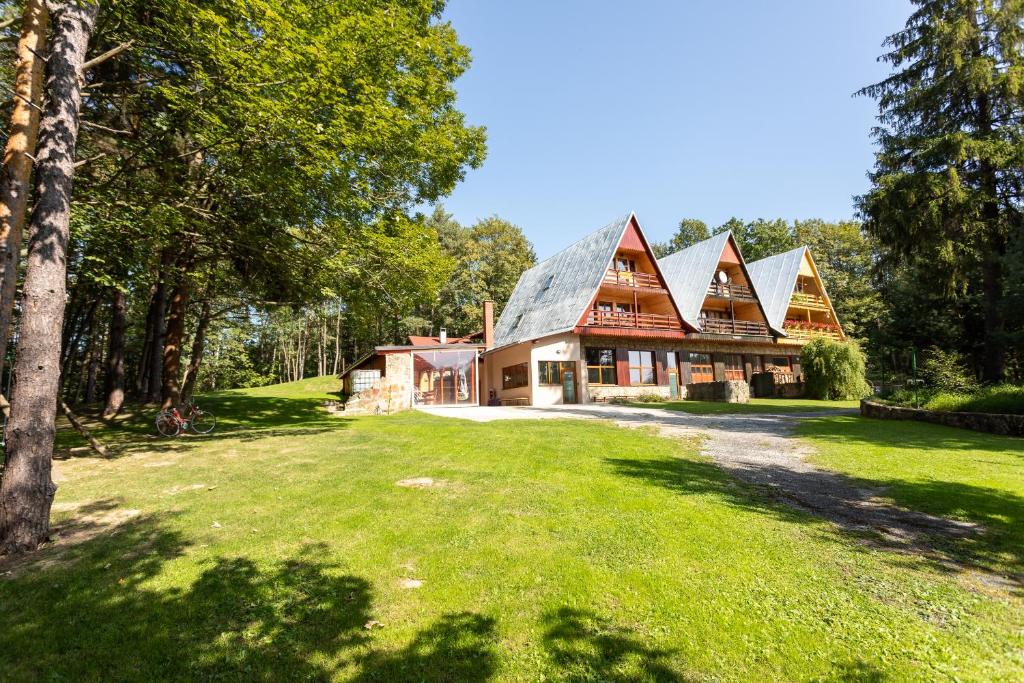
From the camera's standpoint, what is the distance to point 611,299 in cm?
2675

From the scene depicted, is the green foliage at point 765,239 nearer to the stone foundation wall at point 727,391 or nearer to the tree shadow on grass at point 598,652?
the stone foundation wall at point 727,391

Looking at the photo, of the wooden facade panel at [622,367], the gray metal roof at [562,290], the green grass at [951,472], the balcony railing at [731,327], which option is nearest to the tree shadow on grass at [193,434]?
the gray metal roof at [562,290]

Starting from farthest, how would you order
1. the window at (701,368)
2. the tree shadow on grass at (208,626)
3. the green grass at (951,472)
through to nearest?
the window at (701,368) < the green grass at (951,472) < the tree shadow on grass at (208,626)

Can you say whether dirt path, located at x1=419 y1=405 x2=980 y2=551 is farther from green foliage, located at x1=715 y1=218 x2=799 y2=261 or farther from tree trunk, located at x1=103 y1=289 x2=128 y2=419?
green foliage, located at x1=715 y1=218 x2=799 y2=261

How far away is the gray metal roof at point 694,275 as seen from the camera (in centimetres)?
2834

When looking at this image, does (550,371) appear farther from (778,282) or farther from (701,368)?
(778,282)

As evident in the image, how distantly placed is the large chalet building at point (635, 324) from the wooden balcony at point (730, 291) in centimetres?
7

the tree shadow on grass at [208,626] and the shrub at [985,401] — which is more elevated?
the shrub at [985,401]

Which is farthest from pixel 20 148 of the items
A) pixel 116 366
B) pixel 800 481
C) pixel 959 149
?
pixel 959 149

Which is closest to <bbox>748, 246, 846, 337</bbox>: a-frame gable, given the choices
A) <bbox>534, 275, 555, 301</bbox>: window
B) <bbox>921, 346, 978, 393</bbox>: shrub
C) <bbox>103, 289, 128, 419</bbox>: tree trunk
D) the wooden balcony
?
the wooden balcony

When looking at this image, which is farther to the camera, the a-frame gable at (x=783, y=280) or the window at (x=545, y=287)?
the a-frame gable at (x=783, y=280)

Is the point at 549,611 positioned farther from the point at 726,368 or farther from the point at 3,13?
the point at 726,368

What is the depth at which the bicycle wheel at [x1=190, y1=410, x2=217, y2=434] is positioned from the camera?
532 inches

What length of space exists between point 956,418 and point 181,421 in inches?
850
